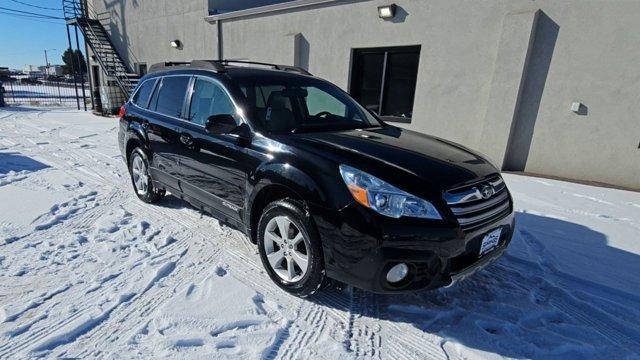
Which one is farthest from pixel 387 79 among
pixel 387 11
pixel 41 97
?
pixel 41 97

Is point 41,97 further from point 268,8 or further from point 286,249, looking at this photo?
point 286,249

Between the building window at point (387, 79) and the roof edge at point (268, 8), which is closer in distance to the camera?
the building window at point (387, 79)

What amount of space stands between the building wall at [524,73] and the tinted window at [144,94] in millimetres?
5116

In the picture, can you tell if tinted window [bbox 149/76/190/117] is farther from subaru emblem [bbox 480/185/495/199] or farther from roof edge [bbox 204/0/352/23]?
roof edge [bbox 204/0/352/23]

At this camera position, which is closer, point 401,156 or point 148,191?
point 401,156

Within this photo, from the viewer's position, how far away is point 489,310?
105 inches

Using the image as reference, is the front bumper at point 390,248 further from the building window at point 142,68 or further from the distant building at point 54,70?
the distant building at point 54,70

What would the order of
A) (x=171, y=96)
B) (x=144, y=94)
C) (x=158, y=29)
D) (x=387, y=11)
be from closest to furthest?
(x=171, y=96)
(x=144, y=94)
(x=387, y=11)
(x=158, y=29)

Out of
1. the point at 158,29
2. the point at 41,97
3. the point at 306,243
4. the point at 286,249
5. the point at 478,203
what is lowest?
the point at 41,97

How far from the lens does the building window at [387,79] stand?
800 centimetres

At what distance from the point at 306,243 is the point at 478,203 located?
4.04ft

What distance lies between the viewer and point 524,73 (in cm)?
651

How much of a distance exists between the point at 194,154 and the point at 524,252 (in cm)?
341

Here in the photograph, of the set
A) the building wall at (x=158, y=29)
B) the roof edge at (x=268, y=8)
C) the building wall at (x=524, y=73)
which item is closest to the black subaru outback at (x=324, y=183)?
the building wall at (x=524, y=73)
